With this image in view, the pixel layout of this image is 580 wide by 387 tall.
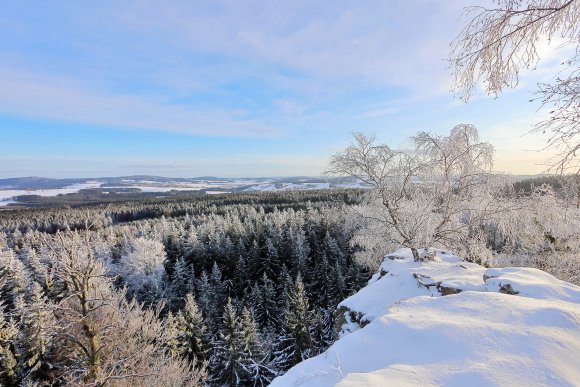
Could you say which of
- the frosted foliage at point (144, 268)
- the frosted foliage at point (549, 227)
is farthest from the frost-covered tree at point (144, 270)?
the frosted foliage at point (549, 227)

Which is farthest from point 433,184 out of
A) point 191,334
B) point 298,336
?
point 191,334

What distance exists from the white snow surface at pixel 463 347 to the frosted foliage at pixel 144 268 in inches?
1419

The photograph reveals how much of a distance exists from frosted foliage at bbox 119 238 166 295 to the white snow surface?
36.0 metres

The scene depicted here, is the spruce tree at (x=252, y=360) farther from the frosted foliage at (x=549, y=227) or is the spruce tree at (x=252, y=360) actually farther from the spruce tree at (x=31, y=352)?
the frosted foliage at (x=549, y=227)

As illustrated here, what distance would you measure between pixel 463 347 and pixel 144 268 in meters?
39.6

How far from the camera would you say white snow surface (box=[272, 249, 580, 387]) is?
3.34 meters

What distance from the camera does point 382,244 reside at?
17516 millimetres

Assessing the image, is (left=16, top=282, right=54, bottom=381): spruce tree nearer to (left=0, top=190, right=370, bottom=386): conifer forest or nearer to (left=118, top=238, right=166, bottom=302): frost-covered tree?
(left=0, top=190, right=370, bottom=386): conifer forest

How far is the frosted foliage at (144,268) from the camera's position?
36531 millimetres

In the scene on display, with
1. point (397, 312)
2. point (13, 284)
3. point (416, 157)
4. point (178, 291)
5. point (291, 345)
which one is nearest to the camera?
point (397, 312)

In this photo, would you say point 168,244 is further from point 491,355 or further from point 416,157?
point 491,355

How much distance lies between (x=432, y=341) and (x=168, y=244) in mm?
48009

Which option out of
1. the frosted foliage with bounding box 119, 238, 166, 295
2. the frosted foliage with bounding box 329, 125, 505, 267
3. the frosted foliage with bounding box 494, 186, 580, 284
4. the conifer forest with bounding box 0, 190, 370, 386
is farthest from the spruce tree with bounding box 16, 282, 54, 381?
the frosted foliage with bounding box 494, 186, 580, 284

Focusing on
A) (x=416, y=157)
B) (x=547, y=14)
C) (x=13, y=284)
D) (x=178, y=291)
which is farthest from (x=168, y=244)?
(x=547, y=14)
